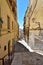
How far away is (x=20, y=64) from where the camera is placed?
738 cm

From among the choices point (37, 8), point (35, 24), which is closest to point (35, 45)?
point (35, 24)

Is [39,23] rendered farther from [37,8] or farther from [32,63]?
→ [32,63]

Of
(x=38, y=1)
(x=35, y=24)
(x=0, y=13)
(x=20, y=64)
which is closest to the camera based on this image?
(x=0, y=13)

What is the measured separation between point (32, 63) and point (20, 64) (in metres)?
0.54

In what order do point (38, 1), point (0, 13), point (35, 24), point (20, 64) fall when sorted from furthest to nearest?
point (35, 24)
point (38, 1)
point (20, 64)
point (0, 13)

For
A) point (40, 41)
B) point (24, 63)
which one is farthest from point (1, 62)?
point (40, 41)

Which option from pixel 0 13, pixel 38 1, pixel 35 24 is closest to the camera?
pixel 0 13

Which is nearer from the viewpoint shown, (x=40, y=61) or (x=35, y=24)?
(x=40, y=61)

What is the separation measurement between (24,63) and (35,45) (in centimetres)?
318

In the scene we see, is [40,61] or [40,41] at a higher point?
[40,41]

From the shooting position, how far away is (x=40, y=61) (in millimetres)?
7723

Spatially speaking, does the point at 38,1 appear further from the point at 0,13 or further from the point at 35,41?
the point at 0,13

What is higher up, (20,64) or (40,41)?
(40,41)

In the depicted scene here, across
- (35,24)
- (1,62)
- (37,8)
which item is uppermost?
(37,8)
